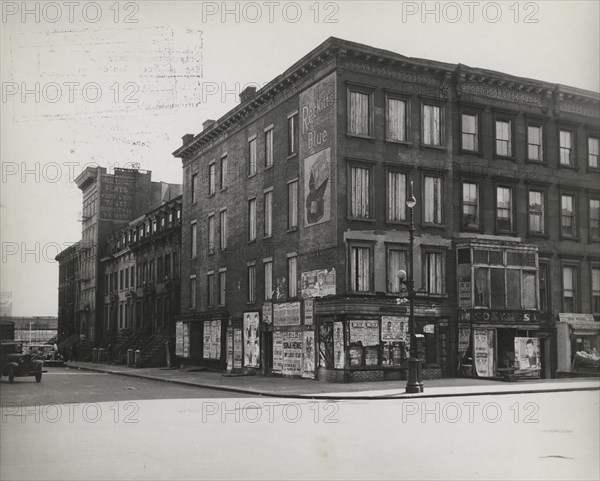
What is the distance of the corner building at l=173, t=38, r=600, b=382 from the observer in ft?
100

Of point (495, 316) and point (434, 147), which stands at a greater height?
point (434, 147)

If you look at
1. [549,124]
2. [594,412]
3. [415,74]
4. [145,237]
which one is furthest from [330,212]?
[145,237]

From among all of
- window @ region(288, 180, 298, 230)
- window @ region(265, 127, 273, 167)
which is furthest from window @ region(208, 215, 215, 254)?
Result: window @ region(288, 180, 298, 230)

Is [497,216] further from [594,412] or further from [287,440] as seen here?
[287,440]

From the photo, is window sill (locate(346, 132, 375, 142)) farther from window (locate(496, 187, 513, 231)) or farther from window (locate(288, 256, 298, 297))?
window (locate(496, 187, 513, 231))

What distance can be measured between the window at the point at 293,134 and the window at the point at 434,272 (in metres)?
7.86

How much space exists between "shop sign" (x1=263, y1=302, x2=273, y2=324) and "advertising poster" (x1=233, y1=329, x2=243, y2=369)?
11.3 feet

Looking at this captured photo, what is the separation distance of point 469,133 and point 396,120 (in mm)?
3818

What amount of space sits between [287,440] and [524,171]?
79.5 feet

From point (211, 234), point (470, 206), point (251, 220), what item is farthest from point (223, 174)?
point (470, 206)

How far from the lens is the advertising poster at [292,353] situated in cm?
3256

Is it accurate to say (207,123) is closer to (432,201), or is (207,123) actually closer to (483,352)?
(432,201)

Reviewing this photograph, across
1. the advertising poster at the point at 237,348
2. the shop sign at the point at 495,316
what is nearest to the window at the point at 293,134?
the advertising poster at the point at 237,348

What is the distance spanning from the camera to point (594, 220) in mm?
34688
